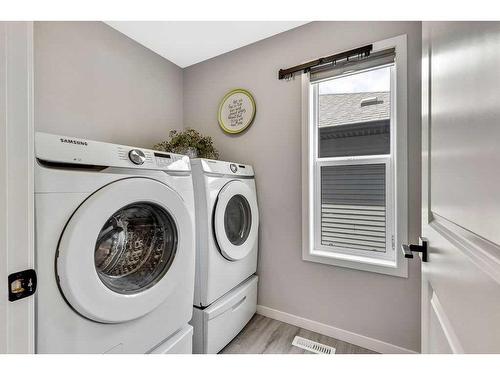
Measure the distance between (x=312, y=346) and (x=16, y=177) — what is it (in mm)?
1682

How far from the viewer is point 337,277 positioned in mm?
1508

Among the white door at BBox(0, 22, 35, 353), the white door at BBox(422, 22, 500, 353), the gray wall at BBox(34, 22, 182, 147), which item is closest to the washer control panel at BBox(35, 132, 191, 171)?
the white door at BBox(0, 22, 35, 353)

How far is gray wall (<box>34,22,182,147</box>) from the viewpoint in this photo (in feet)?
4.17

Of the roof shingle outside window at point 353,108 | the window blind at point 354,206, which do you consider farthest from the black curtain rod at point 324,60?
the window blind at point 354,206

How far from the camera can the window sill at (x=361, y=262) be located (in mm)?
1309

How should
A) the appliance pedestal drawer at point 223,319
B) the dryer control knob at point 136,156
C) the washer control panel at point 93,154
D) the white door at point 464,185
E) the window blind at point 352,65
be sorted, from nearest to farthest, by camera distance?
the white door at point 464,185 < the washer control panel at point 93,154 < the dryer control knob at point 136,156 < the appliance pedestal drawer at point 223,319 < the window blind at point 352,65

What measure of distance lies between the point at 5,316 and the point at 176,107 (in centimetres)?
193

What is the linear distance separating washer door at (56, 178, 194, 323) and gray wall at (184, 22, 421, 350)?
0.84m

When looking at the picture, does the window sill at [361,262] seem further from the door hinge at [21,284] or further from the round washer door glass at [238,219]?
the door hinge at [21,284]

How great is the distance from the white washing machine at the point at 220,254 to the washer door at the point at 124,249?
0.67 feet

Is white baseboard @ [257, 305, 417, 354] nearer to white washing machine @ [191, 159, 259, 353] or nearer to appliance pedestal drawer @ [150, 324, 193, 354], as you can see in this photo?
white washing machine @ [191, 159, 259, 353]

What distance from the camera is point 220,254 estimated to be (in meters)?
1.36
